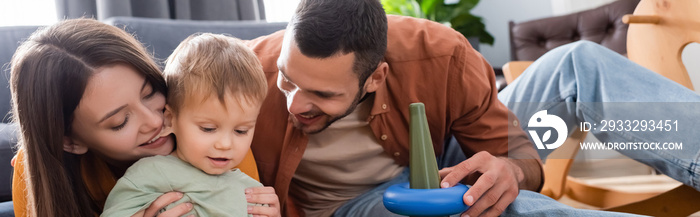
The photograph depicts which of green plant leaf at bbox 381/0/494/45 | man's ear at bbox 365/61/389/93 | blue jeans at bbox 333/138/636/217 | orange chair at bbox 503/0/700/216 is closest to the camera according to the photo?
blue jeans at bbox 333/138/636/217

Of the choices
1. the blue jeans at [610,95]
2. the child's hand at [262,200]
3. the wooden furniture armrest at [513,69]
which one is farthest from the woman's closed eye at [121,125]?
the wooden furniture armrest at [513,69]

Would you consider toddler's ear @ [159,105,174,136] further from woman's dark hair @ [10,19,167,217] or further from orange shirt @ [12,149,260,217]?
orange shirt @ [12,149,260,217]

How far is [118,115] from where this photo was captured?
1.01 m

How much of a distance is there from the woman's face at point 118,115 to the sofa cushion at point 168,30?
663mm

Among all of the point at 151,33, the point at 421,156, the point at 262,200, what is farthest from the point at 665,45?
the point at 151,33

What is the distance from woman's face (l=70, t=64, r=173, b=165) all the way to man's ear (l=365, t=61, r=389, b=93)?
45 cm

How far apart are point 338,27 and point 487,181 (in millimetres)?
411

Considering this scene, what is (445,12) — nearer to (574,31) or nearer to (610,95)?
(574,31)

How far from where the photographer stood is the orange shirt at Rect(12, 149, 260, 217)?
3.70ft

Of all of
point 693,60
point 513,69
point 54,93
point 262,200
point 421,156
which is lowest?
point 693,60

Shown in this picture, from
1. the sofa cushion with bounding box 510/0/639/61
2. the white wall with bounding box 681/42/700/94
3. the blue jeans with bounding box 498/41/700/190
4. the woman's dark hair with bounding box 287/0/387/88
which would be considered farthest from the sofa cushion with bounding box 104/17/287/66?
the white wall with bounding box 681/42/700/94

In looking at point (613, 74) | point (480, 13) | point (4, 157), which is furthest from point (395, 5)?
point (4, 157)

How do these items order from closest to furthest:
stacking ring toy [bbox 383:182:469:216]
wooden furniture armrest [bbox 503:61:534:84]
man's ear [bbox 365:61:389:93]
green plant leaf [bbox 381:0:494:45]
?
1. stacking ring toy [bbox 383:182:469:216]
2. man's ear [bbox 365:61:389:93]
3. wooden furniture armrest [bbox 503:61:534:84]
4. green plant leaf [bbox 381:0:494:45]

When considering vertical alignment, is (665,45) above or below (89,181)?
above
